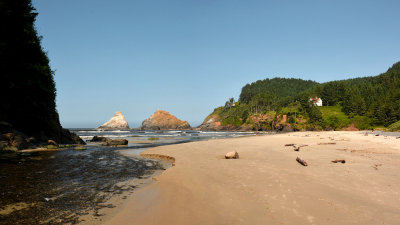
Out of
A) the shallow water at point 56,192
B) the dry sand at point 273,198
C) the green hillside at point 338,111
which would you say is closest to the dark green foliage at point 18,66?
the shallow water at point 56,192

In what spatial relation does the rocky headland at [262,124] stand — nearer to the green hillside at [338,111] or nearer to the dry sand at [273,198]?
the green hillside at [338,111]

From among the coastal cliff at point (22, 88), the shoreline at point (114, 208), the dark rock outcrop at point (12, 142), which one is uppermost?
the coastal cliff at point (22, 88)

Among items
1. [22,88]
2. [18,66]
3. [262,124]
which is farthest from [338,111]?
[18,66]

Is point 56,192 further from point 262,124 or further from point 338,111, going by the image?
point 338,111

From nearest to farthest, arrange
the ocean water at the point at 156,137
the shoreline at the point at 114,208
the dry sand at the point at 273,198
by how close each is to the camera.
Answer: the dry sand at the point at 273,198, the shoreline at the point at 114,208, the ocean water at the point at 156,137

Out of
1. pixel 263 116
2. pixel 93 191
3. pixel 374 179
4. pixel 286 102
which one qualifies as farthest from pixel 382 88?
pixel 93 191

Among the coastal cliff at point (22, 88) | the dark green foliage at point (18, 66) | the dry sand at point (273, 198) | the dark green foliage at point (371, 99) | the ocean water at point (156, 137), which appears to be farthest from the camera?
the dark green foliage at point (371, 99)

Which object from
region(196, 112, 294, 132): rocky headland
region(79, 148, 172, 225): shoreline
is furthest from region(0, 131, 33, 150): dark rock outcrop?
region(196, 112, 294, 132): rocky headland

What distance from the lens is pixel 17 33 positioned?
14.8 m

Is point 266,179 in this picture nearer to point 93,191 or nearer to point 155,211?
point 155,211

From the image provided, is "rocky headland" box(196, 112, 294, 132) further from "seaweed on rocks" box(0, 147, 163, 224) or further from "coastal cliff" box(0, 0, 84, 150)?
"seaweed on rocks" box(0, 147, 163, 224)

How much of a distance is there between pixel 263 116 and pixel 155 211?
6138 inches

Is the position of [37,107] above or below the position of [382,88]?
below

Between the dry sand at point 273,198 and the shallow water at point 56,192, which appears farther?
the shallow water at point 56,192
